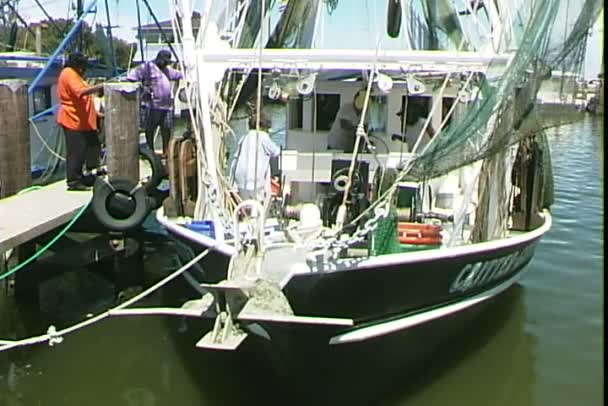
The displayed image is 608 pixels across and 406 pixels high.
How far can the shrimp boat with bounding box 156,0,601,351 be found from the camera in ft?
23.1

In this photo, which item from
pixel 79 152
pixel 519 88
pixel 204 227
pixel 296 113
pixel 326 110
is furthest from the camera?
pixel 79 152

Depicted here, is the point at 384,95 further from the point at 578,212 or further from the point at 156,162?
the point at 578,212

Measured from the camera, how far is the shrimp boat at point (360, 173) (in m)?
7.05

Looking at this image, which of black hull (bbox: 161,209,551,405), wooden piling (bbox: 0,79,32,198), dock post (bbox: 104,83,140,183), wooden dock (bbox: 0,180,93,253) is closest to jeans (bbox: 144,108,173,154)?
dock post (bbox: 104,83,140,183)

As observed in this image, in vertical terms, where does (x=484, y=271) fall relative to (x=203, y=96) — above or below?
below

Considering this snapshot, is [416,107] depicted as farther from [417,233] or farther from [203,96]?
[203,96]

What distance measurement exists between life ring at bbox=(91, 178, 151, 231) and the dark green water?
3.76 ft

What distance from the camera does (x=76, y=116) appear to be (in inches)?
421

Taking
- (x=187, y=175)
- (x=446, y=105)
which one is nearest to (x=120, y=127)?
(x=187, y=175)

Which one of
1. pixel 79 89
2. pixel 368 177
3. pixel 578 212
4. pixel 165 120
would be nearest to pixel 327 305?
pixel 368 177

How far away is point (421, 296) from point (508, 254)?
5.15 feet

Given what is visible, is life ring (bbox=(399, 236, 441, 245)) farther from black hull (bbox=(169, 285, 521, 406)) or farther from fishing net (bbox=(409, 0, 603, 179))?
black hull (bbox=(169, 285, 521, 406))

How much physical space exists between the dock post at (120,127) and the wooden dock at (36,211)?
511 mm

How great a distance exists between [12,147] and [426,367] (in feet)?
18.5
